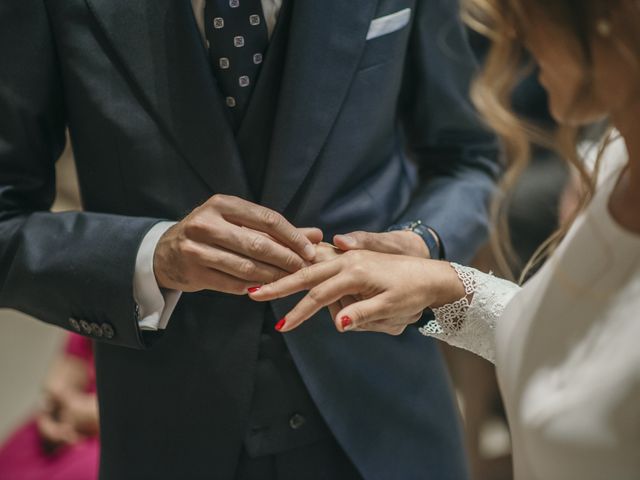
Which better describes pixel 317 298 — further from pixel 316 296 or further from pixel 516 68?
pixel 516 68

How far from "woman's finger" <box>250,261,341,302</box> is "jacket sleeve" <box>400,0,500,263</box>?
0.25 meters

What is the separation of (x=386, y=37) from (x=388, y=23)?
17 millimetres

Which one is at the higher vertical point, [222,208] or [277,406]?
[222,208]

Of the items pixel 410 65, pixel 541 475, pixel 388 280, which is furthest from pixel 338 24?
pixel 541 475

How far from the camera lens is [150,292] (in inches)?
45.8

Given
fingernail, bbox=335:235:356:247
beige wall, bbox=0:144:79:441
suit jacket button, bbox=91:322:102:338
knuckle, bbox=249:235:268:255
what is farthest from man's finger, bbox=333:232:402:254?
beige wall, bbox=0:144:79:441

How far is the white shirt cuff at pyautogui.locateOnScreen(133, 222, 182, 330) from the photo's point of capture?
45.3 inches

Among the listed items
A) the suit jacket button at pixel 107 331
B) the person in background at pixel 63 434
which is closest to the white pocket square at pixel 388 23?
the suit jacket button at pixel 107 331

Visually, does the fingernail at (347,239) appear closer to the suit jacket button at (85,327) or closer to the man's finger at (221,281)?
the man's finger at (221,281)

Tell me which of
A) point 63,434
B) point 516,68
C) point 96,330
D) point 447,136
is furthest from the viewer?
point 63,434

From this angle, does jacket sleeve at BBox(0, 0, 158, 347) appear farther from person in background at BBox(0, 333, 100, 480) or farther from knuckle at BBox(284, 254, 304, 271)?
person in background at BBox(0, 333, 100, 480)

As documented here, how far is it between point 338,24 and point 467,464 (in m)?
0.67

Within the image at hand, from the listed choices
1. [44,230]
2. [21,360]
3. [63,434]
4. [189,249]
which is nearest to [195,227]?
[189,249]

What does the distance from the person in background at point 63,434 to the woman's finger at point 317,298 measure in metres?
1.04
